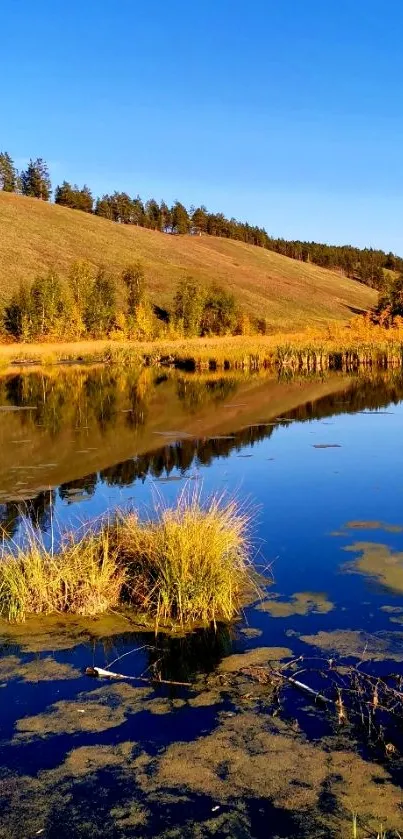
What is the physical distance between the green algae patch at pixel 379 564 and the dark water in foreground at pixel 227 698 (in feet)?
0.08

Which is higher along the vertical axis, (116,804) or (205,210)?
(205,210)

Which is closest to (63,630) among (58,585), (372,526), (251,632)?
(58,585)

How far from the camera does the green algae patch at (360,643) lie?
226 inches

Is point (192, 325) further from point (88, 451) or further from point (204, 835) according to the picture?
point (204, 835)

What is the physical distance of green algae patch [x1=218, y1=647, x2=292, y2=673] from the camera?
5.63 metres

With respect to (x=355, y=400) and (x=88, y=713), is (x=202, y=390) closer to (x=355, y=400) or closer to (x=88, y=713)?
(x=355, y=400)

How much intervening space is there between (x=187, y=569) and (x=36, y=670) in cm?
174

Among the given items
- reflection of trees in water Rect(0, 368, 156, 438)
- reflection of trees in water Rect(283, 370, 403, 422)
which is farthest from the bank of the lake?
reflection of trees in water Rect(283, 370, 403, 422)

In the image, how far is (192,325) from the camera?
62.3m

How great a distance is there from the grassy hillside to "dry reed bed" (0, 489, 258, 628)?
6013 cm

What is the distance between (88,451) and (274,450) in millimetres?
4029

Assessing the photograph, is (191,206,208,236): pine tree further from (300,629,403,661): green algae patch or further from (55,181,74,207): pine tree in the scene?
(300,629,403,661): green algae patch

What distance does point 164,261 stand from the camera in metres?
95.5

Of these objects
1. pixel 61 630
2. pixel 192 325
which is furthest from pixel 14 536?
pixel 192 325
